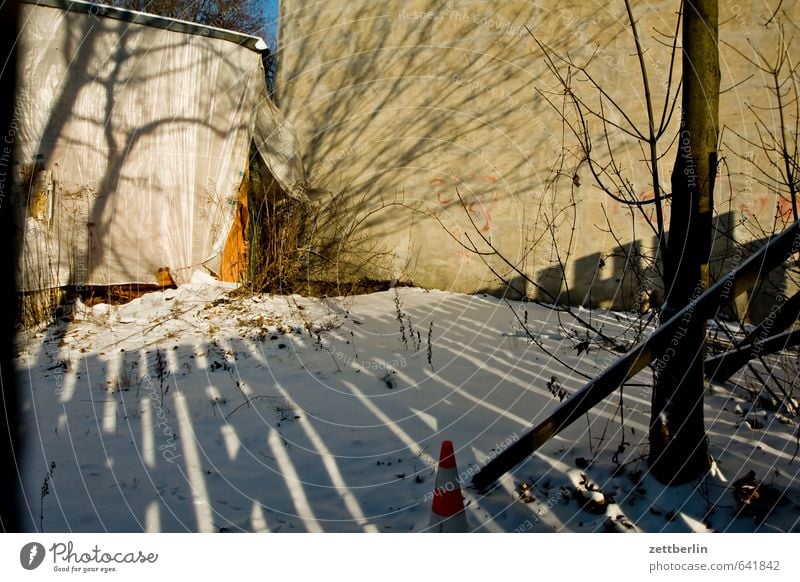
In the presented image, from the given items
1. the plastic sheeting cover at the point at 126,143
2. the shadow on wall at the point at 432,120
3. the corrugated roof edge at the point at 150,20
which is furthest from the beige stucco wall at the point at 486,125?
the plastic sheeting cover at the point at 126,143

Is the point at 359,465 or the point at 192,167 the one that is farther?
the point at 192,167

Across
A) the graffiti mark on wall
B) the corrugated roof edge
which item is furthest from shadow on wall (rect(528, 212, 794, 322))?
the corrugated roof edge

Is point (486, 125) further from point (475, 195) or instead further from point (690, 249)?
point (690, 249)

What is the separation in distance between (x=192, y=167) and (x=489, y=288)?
458 cm

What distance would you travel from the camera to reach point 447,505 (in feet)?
8.98

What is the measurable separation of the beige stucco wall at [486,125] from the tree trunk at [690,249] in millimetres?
3481

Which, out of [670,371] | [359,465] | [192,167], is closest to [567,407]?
[670,371]

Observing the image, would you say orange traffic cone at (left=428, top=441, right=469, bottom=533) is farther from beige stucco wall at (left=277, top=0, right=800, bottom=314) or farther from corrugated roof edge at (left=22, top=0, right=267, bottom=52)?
corrugated roof edge at (left=22, top=0, right=267, bottom=52)

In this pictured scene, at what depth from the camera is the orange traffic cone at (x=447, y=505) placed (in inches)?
106

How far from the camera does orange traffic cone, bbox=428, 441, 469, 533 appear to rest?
270cm

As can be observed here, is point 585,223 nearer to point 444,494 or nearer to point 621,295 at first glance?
point 621,295

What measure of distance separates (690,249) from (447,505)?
5.87ft
